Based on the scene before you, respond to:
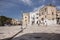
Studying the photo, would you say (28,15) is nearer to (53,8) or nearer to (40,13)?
(40,13)

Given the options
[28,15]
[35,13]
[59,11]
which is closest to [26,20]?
[28,15]

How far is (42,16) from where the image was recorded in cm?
6888

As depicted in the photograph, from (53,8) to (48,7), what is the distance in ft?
8.36

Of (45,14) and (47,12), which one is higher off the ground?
(47,12)

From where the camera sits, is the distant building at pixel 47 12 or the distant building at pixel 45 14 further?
the distant building at pixel 47 12

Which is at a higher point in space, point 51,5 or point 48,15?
point 51,5

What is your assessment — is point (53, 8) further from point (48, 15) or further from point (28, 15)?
point (28, 15)

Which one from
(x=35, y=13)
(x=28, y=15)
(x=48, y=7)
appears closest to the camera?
(x=48, y=7)

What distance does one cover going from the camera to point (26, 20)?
→ 79.8m

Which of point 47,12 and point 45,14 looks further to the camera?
point 45,14

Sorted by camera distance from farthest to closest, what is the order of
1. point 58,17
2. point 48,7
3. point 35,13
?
point 35,13 → point 48,7 → point 58,17

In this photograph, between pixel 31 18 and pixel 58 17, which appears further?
pixel 31 18

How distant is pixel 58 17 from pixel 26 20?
2228 centimetres

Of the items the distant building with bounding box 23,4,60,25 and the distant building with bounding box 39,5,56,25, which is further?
the distant building with bounding box 39,5,56,25
